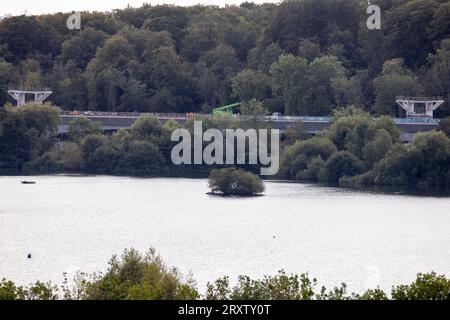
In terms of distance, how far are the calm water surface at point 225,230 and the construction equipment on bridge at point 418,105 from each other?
15.8 metres

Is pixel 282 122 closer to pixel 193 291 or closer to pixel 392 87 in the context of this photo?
pixel 392 87

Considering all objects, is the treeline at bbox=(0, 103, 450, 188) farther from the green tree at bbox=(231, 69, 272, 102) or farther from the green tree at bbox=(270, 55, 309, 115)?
the green tree at bbox=(231, 69, 272, 102)

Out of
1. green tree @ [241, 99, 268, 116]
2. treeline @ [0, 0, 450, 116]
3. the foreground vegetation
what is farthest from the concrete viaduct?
the foreground vegetation

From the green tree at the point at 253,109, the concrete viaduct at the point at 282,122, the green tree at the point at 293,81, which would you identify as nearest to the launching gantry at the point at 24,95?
the concrete viaduct at the point at 282,122

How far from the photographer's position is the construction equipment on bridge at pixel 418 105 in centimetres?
8644

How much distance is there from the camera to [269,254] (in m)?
48.4

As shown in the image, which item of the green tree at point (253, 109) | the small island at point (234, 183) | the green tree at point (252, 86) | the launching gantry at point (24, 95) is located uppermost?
the green tree at point (252, 86)

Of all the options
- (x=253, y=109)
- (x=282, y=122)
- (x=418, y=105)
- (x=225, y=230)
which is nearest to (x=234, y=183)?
(x=225, y=230)

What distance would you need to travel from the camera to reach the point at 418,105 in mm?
87688

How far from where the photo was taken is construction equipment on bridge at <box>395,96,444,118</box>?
86.4m

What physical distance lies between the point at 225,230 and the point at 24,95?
44010 millimetres

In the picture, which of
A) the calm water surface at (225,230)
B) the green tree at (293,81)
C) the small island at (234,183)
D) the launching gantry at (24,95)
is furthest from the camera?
the launching gantry at (24,95)

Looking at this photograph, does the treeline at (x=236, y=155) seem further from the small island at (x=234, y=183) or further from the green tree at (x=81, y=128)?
the small island at (x=234, y=183)

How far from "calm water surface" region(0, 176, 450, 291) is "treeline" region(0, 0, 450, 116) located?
62.4ft
